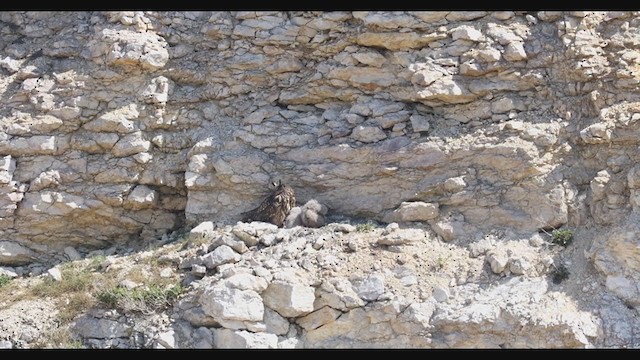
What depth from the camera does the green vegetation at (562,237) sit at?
9219 mm

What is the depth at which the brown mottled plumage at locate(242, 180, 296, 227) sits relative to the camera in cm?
1020

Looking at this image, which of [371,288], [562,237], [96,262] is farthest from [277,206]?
[562,237]

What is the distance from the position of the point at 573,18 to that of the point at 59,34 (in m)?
7.99

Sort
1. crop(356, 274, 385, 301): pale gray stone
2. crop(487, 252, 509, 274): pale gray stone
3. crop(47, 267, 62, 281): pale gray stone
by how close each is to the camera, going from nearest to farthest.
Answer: crop(356, 274, 385, 301): pale gray stone
crop(487, 252, 509, 274): pale gray stone
crop(47, 267, 62, 281): pale gray stone

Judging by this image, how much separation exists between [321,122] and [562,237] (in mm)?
3864

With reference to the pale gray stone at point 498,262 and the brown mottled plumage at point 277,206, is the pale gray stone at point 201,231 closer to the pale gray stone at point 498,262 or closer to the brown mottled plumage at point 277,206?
the brown mottled plumage at point 277,206

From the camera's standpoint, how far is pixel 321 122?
10859mm

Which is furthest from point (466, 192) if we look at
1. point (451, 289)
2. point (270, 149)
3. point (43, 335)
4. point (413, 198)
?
point (43, 335)

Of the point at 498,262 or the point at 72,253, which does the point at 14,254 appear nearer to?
the point at 72,253

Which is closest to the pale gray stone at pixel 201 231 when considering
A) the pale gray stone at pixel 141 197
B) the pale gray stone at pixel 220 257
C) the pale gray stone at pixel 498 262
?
the pale gray stone at pixel 220 257

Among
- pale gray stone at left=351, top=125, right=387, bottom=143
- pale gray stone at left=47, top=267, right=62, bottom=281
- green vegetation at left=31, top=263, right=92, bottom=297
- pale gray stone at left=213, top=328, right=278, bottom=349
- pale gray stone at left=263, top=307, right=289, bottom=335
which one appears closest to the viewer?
pale gray stone at left=213, top=328, right=278, bottom=349

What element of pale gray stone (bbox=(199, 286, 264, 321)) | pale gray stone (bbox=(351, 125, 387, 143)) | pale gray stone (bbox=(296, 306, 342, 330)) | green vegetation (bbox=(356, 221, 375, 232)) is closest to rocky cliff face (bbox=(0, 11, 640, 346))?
pale gray stone (bbox=(351, 125, 387, 143))

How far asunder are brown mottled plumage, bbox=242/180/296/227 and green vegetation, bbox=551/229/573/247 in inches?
143

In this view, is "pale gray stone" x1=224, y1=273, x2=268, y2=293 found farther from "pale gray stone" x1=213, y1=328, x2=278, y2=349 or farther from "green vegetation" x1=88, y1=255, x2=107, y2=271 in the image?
"green vegetation" x1=88, y1=255, x2=107, y2=271
